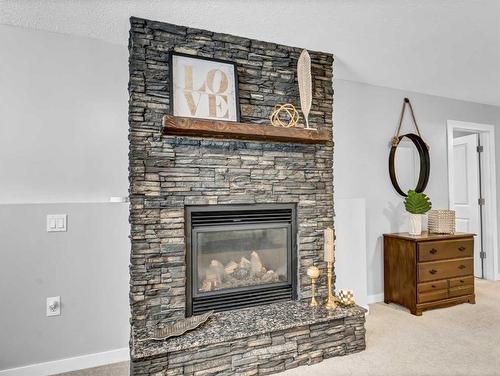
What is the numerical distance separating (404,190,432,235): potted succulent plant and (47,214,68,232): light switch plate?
312cm

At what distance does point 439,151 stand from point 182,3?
3.40 meters

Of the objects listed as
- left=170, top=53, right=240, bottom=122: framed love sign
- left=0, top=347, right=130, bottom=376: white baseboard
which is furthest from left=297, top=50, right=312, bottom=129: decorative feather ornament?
left=0, top=347, right=130, bottom=376: white baseboard

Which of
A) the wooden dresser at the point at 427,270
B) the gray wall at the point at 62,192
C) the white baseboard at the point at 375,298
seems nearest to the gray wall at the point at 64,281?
the gray wall at the point at 62,192

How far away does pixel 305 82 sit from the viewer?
2.69 m

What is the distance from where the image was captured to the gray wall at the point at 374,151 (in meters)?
A: 3.53

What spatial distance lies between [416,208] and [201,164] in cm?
229

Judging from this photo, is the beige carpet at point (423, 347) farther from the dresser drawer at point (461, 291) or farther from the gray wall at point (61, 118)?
the gray wall at point (61, 118)

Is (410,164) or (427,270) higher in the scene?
(410,164)

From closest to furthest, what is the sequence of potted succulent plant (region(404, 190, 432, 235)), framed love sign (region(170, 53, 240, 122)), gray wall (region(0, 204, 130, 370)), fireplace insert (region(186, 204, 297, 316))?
gray wall (region(0, 204, 130, 370)) < framed love sign (region(170, 53, 240, 122)) < fireplace insert (region(186, 204, 297, 316)) < potted succulent plant (region(404, 190, 432, 235))

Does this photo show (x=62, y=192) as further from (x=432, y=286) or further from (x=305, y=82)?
(x=432, y=286)

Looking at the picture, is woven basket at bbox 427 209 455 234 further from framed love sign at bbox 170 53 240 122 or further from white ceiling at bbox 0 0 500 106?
framed love sign at bbox 170 53 240 122

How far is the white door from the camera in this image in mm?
4641

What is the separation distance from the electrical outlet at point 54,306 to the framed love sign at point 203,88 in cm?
151

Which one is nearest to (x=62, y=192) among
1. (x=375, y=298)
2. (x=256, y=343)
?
(x=256, y=343)
